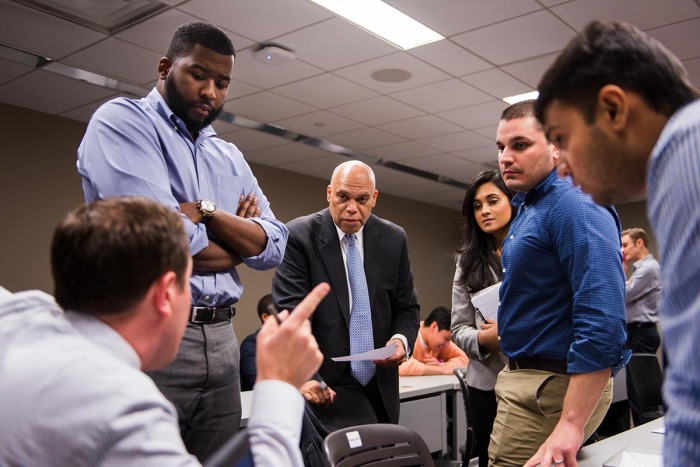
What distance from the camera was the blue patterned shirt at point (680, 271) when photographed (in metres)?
0.64

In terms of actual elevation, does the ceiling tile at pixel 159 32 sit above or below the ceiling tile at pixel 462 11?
below

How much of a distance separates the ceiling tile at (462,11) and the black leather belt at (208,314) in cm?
269

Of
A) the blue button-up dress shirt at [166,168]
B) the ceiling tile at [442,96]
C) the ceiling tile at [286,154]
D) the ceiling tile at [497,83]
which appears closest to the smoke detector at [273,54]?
the ceiling tile at [442,96]

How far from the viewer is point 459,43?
4238mm

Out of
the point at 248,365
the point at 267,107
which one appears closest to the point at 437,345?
the point at 248,365

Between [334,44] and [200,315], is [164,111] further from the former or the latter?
[334,44]

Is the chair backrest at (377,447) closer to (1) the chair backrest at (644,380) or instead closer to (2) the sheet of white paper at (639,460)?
(2) the sheet of white paper at (639,460)

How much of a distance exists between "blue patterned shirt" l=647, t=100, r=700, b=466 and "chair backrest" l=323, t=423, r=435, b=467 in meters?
0.98

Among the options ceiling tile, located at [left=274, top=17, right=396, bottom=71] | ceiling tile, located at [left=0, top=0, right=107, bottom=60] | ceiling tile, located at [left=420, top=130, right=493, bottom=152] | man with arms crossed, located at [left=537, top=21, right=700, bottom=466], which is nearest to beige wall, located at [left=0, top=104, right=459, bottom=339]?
ceiling tile, located at [left=0, top=0, right=107, bottom=60]

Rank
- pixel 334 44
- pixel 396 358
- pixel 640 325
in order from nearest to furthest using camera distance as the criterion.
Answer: pixel 396 358 < pixel 334 44 < pixel 640 325

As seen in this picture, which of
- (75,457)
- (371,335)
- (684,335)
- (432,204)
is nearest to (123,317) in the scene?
(75,457)

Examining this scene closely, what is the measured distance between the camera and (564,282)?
5.09ft

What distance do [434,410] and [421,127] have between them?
11.4 feet

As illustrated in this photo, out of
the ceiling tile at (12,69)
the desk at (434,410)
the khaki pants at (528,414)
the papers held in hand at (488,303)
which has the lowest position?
the desk at (434,410)
